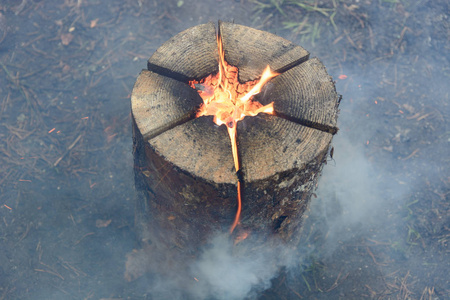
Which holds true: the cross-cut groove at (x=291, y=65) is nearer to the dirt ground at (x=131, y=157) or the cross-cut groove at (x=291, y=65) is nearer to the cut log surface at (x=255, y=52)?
the cut log surface at (x=255, y=52)

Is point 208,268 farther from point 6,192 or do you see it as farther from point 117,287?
point 6,192

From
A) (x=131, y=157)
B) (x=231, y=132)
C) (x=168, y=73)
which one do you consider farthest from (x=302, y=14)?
(x=231, y=132)

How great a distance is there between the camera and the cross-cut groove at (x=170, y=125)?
2.90 m

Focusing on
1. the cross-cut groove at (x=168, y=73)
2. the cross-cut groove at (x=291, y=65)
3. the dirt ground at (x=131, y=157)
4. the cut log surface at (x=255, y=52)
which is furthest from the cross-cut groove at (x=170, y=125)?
the dirt ground at (x=131, y=157)

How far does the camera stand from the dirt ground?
14.5 ft

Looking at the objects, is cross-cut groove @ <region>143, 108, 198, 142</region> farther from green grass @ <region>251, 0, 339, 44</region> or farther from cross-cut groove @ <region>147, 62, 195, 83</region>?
green grass @ <region>251, 0, 339, 44</region>

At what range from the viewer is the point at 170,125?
9.71 feet

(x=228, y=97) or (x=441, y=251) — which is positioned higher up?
(x=228, y=97)

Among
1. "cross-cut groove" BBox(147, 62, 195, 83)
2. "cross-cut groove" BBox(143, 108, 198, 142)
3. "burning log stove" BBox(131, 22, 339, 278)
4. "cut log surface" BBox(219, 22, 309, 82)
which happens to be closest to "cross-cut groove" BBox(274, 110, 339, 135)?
"burning log stove" BBox(131, 22, 339, 278)

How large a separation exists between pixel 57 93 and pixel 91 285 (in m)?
2.56

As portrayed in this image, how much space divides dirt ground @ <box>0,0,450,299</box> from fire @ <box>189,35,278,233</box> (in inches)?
73.7

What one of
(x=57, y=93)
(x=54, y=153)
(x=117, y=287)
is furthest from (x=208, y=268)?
(x=57, y=93)

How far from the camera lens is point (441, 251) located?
4.55 m

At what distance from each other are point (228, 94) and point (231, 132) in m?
0.50
